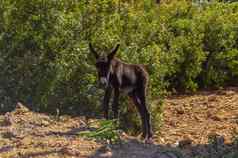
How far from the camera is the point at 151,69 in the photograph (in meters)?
10.8

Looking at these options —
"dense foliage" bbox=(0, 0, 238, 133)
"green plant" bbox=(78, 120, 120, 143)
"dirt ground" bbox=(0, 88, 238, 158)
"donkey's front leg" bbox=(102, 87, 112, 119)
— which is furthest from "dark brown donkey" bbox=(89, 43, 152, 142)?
"dense foliage" bbox=(0, 0, 238, 133)

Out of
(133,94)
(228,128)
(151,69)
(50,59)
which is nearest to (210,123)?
(228,128)

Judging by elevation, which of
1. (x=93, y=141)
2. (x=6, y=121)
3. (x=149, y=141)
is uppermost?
(x=6, y=121)

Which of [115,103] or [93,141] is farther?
[115,103]

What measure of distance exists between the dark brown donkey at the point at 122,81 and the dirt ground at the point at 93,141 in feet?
1.55

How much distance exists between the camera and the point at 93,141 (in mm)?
7863

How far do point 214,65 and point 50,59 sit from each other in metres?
5.79

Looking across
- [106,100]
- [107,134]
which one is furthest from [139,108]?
[107,134]

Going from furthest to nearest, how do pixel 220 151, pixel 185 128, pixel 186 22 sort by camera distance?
pixel 186 22, pixel 185 128, pixel 220 151

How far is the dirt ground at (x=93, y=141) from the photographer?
7.45 meters

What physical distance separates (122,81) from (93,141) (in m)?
1.54

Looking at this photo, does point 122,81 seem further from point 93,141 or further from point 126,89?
point 93,141

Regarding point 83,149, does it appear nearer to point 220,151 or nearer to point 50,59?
point 220,151

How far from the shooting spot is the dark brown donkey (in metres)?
8.53
